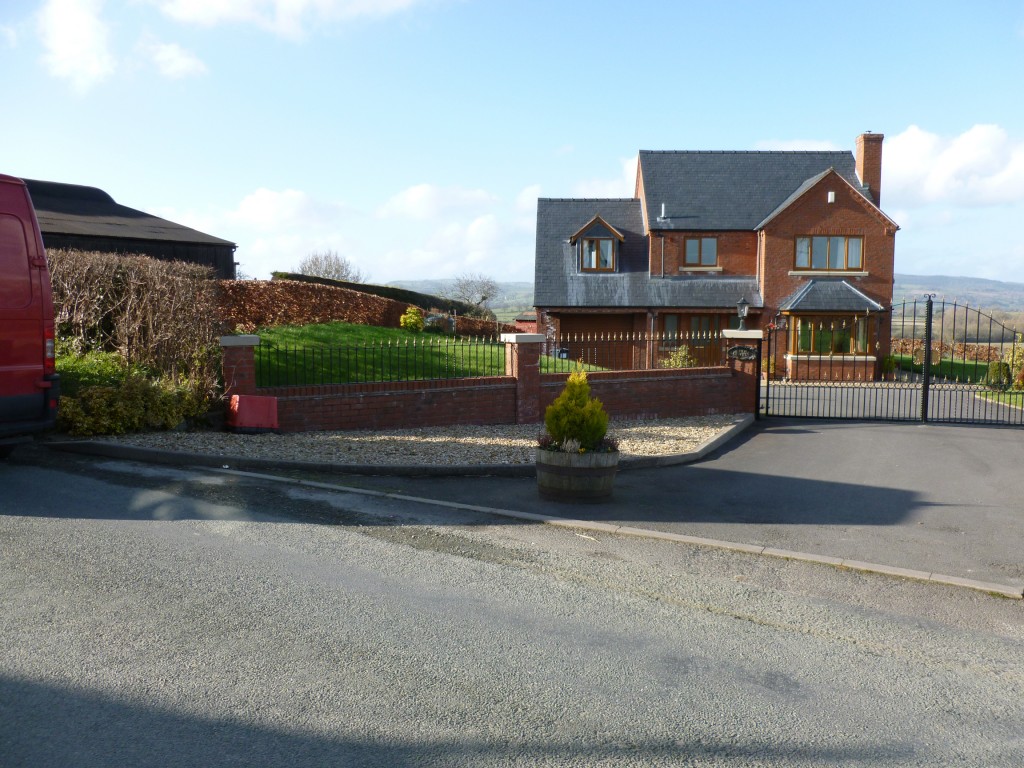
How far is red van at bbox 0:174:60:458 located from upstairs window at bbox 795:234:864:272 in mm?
27568

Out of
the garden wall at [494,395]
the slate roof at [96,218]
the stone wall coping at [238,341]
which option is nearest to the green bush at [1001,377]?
the garden wall at [494,395]

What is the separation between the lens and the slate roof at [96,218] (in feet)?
90.1

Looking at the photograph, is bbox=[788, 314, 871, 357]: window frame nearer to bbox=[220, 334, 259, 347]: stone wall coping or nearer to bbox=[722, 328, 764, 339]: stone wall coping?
bbox=[722, 328, 764, 339]: stone wall coping

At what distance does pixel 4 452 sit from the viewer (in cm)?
929

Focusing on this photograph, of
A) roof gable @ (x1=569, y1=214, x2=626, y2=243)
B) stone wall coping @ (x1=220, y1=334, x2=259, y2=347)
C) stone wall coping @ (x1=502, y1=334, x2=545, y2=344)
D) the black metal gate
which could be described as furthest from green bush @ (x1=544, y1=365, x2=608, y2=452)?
roof gable @ (x1=569, y1=214, x2=626, y2=243)

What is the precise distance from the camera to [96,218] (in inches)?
1187

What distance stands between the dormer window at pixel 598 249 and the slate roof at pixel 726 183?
5.30ft

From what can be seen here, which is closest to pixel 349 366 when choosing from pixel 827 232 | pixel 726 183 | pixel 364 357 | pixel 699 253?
pixel 364 357

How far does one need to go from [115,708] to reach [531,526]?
4.37 m

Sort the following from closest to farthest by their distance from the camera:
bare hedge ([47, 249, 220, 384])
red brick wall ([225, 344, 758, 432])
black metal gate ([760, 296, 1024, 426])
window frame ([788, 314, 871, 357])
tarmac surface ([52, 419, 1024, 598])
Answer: tarmac surface ([52, 419, 1024, 598]) < bare hedge ([47, 249, 220, 384]) < red brick wall ([225, 344, 758, 432]) < black metal gate ([760, 296, 1024, 426]) < window frame ([788, 314, 871, 357])

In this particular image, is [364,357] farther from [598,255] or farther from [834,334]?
[834,334]

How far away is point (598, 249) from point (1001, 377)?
1425cm

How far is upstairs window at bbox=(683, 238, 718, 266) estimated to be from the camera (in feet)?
106

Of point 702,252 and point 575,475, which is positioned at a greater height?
point 702,252
